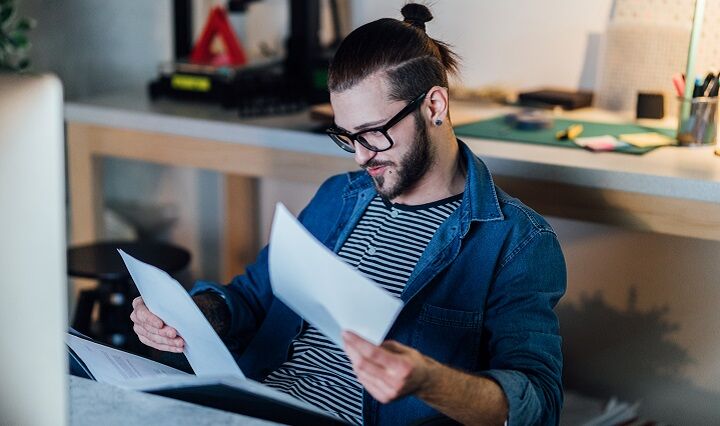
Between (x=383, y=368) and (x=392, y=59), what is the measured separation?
0.57m

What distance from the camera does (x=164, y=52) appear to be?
10.4ft

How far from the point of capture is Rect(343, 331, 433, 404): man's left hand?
1.08 m

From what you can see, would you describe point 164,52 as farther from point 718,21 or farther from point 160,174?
point 718,21

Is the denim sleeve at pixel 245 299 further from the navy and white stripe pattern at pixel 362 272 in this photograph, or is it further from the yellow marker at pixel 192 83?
the yellow marker at pixel 192 83

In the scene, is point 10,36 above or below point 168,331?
above

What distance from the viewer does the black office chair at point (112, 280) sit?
234cm

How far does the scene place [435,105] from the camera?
5.01ft

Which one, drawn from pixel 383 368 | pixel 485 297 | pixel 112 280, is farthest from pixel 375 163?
pixel 112 280

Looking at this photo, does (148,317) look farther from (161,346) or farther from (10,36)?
(10,36)

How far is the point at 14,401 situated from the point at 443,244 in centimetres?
82

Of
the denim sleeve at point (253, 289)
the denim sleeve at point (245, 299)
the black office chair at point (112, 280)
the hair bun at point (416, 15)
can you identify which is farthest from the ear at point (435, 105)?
the black office chair at point (112, 280)

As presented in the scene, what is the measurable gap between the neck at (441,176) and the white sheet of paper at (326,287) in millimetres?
377

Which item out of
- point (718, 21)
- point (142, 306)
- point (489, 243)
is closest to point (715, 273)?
point (718, 21)

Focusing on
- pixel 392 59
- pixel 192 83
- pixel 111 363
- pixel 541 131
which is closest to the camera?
pixel 111 363
